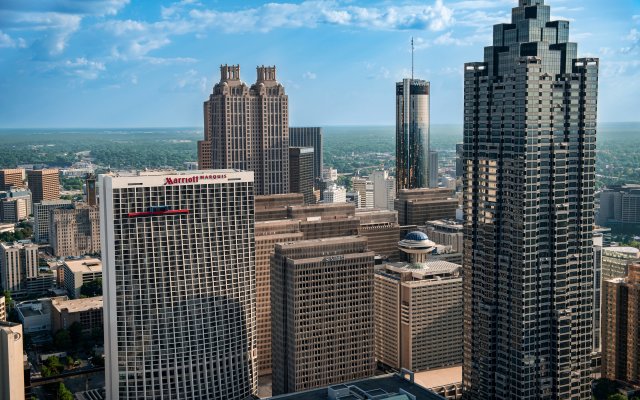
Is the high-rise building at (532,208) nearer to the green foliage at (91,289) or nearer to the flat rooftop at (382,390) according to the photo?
the flat rooftop at (382,390)

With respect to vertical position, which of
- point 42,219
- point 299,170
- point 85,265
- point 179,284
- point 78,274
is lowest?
point 78,274

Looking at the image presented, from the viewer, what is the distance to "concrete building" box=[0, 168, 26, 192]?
153 m

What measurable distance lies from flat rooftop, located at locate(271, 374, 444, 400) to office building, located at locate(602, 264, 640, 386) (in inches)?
1047

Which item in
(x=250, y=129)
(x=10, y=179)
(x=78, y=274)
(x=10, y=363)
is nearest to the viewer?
(x=10, y=363)

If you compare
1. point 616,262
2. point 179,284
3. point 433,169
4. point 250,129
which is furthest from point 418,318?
point 433,169

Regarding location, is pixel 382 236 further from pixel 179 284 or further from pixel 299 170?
pixel 179 284

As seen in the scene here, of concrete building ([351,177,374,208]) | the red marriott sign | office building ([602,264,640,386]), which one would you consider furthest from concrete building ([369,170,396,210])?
the red marriott sign

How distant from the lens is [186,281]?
175ft

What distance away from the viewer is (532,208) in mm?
47281

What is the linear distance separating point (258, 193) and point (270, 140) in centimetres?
675

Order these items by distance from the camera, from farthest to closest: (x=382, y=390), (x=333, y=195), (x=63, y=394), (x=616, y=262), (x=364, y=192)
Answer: (x=364, y=192)
(x=333, y=195)
(x=616, y=262)
(x=63, y=394)
(x=382, y=390)

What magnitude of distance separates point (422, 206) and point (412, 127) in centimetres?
3185

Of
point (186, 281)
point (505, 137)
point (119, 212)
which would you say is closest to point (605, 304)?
point (505, 137)

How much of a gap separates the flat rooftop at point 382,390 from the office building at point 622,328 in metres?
26.6
